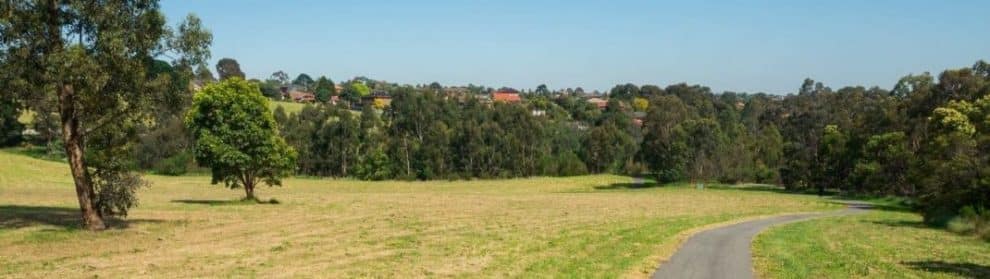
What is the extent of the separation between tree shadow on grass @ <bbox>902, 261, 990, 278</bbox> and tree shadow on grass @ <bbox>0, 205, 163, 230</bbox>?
31.7 m

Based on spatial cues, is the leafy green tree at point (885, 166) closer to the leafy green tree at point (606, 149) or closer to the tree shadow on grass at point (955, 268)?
the leafy green tree at point (606, 149)

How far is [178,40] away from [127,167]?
6490 millimetres

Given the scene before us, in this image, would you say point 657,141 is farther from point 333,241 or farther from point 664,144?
point 333,241

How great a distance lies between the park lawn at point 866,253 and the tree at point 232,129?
116ft

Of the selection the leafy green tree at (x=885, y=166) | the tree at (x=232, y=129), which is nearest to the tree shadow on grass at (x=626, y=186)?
the leafy green tree at (x=885, y=166)

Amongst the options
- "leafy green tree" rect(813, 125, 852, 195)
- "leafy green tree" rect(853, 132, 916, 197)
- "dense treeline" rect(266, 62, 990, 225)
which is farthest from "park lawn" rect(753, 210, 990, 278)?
"leafy green tree" rect(813, 125, 852, 195)

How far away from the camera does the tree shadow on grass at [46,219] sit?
113 feet

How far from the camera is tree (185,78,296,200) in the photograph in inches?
2158

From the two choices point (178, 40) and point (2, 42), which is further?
point (178, 40)

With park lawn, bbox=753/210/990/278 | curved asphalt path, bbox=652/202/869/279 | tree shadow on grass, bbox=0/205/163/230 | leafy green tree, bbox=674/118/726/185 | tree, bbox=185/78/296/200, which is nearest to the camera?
curved asphalt path, bbox=652/202/869/279

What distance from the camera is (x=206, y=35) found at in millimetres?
33500

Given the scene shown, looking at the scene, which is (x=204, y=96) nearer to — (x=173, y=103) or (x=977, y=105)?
(x=173, y=103)

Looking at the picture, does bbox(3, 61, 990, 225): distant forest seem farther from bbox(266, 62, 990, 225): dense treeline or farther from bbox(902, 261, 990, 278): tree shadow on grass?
bbox(902, 261, 990, 278): tree shadow on grass

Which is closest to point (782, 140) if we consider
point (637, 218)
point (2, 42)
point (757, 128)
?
point (757, 128)
